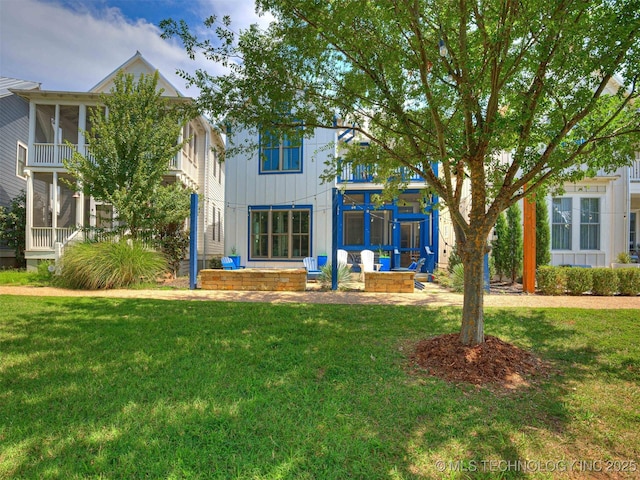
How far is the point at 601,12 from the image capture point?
12.3 ft

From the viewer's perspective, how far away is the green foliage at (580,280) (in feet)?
29.6

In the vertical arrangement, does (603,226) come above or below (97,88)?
below

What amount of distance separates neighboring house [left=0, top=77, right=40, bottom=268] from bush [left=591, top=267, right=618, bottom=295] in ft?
70.5

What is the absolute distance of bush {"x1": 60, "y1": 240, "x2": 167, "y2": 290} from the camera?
955 centimetres

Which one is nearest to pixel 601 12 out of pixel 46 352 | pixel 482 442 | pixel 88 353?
pixel 482 442

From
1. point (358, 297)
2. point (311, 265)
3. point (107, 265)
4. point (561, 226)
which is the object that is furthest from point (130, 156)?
point (561, 226)

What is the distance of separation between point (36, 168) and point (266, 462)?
1729 centimetres

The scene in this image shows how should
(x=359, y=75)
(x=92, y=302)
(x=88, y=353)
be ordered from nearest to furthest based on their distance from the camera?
(x=88, y=353), (x=359, y=75), (x=92, y=302)

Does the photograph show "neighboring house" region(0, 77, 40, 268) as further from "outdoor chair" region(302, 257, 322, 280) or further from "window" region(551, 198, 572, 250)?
"window" region(551, 198, 572, 250)

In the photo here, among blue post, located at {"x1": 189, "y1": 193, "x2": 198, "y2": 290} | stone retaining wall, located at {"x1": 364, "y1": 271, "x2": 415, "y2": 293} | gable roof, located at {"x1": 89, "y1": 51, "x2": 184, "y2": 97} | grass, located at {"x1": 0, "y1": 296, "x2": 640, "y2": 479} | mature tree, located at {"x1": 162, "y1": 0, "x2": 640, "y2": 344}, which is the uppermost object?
gable roof, located at {"x1": 89, "y1": 51, "x2": 184, "y2": 97}

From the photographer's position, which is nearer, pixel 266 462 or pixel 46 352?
pixel 266 462

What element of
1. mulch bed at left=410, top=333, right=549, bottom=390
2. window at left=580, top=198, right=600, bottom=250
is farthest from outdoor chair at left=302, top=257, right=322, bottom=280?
window at left=580, top=198, right=600, bottom=250

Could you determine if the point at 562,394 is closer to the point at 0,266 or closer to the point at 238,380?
the point at 238,380

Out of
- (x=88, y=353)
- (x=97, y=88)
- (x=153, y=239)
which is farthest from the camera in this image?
(x=97, y=88)
